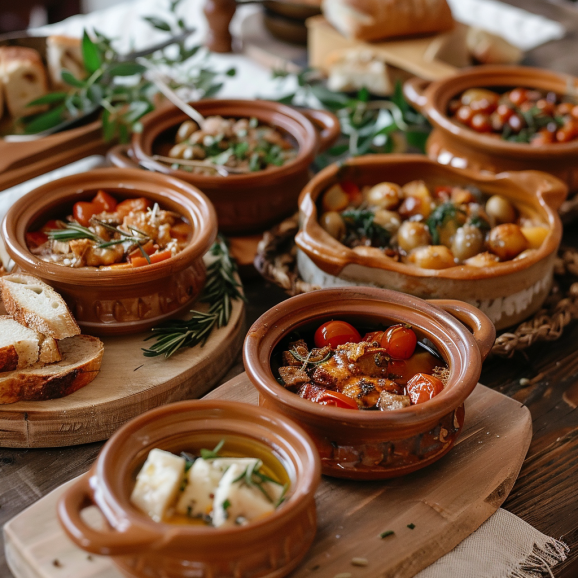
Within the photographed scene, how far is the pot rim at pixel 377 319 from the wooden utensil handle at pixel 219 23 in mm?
2134

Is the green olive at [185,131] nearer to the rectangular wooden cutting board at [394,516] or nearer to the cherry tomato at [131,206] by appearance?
the cherry tomato at [131,206]

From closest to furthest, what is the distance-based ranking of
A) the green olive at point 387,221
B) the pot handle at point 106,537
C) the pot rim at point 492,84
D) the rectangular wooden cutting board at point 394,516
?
1. the pot handle at point 106,537
2. the rectangular wooden cutting board at point 394,516
3. the green olive at point 387,221
4. the pot rim at point 492,84

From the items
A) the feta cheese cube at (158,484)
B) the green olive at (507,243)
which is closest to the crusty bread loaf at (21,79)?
the green olive at (507,243)

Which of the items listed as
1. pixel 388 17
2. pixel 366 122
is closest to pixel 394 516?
pixel 366 122

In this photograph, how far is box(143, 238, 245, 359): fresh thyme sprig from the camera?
5.41ft

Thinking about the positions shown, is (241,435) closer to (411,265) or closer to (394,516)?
(394,516)

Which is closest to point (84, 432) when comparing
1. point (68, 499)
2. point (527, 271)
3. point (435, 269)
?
point (68, 499)

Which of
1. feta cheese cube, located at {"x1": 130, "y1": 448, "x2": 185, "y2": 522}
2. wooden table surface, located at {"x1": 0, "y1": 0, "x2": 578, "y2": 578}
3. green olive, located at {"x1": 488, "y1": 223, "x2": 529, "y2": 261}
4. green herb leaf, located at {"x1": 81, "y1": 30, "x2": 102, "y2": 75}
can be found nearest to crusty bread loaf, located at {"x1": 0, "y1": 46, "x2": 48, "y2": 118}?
green herb leaf, located at {"x1": 81, "y1": 30, "x2": 102, "y2": 75}

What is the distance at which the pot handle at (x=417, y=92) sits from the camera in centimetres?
244

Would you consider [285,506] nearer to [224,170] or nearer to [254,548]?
[254,548]

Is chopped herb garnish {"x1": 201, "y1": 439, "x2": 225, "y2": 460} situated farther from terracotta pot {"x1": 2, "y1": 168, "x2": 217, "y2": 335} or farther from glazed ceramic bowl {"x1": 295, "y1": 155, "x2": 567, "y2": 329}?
glazed ceramic bowl {"x1": 295, "y1": 155, "x2": 567, "y2": 329}

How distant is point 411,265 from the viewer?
5.79 feet

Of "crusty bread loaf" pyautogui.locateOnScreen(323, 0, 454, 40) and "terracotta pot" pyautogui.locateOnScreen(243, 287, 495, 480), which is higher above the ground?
"crusty bread loaf" pyautogui.locateOnScreen(323, 0, 454, 40)

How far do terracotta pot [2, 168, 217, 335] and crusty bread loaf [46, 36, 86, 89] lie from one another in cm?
94
